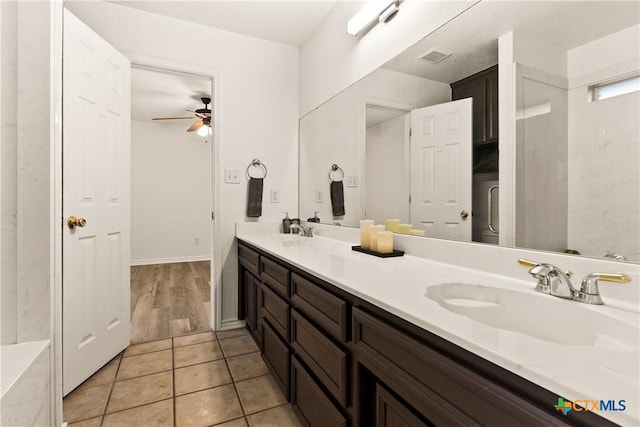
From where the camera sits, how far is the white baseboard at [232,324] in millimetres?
2570

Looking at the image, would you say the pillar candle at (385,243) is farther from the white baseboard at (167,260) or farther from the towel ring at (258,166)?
the white baseboard at (167,260)

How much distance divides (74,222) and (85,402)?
36.8 inches

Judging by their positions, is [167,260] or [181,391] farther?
[167,260]

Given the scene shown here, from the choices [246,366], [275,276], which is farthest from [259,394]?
[275,276]

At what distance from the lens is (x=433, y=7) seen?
1.47m

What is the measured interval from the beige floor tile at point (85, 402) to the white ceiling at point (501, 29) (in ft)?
7.41

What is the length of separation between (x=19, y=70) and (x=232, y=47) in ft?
5.35

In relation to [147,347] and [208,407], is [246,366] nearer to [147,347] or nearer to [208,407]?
[208,407]

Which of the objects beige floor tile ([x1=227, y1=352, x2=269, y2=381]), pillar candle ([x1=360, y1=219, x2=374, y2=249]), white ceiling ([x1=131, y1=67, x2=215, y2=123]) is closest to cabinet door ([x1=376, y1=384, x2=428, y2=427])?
pillar candle ([x1=360, y1=219, x2=374, y2=249])

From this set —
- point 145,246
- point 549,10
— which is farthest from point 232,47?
point 145,246

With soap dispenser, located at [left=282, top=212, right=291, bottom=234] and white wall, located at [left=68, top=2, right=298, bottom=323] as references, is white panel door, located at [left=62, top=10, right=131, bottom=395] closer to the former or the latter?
white wall, located at [left=68, top=2, right=298, bottom=323]

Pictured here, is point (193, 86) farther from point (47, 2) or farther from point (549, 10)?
point (549, 10)

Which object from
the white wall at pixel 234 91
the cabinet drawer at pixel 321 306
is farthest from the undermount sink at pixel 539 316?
the white wall at pixel 234 91

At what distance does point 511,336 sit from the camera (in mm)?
582
